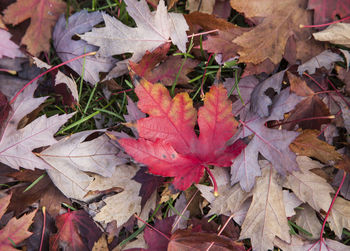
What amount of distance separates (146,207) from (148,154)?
338 mm

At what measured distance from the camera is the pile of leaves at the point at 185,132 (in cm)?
114

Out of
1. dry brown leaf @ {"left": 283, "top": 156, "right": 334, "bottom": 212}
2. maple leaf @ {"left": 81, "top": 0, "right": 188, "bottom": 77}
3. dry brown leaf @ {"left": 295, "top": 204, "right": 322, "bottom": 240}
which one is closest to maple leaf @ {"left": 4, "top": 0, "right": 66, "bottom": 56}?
maple leaf @ {"left": 81, "top": 0, "right": 188, "bottom": 77}

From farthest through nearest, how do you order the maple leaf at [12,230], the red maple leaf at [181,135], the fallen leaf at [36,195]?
1. the fallen leaf at [36,195]
2. the maple leaf at [12,230]
3. the red maple leaf at [181,135]

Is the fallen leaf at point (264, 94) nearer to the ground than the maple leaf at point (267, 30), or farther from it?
nearer to the ground

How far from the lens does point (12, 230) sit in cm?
120

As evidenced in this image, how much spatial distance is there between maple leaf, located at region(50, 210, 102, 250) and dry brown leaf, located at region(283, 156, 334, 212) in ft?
2.78

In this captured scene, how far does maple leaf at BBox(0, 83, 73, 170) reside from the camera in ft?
3.92

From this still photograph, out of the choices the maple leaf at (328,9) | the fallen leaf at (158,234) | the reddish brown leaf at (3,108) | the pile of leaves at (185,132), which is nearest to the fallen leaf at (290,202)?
the pile of leaves at (185,132)

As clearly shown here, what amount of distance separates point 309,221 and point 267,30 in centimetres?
84

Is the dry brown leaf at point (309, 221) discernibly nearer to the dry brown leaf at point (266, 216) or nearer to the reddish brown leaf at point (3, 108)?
the dry brown leaf at point (266, 216)

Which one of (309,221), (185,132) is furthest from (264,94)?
(309,221)

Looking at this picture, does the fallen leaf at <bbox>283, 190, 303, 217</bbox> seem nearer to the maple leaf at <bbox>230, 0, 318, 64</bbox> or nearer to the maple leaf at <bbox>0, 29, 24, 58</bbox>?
the maple leaf at <bbox>230, 0, 318, 64</bbox>

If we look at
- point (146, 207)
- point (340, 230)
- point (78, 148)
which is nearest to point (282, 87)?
point (340, 230)

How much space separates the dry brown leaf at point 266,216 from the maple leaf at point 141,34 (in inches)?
25.7
